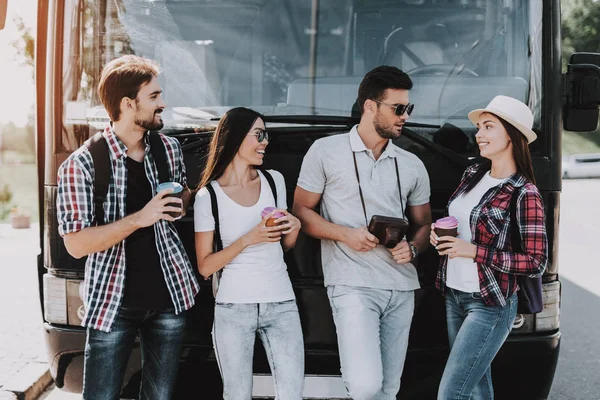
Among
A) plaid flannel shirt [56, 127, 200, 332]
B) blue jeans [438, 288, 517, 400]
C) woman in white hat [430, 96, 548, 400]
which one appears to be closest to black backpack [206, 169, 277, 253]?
plaid flannel shirt [56, 127, 200, 332]

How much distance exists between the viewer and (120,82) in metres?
2.82

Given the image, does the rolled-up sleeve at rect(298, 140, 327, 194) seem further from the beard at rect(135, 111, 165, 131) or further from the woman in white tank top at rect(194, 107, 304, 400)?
the beard at rect(135, 111, 165, 131)

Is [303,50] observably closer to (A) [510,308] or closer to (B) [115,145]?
(B) [115,145]

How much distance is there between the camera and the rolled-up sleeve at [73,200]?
8.91ft

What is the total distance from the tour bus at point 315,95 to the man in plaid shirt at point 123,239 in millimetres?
611

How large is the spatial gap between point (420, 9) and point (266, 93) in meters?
0.90

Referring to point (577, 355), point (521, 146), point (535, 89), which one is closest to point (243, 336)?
point (521, 146)

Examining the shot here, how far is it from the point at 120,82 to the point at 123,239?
2.04ft

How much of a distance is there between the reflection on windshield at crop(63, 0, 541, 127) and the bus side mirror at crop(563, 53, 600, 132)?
0.19 m

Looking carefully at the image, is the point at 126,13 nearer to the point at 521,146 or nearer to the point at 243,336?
the point at 243,336

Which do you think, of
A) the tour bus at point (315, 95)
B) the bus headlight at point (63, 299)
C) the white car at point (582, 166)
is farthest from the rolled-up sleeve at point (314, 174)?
the white car at point (582, 166)

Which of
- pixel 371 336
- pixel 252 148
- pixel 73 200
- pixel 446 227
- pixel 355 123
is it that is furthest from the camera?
pixel 355 123

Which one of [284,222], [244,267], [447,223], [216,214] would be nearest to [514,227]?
[447,223]

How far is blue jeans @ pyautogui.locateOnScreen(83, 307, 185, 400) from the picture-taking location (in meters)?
2.86
